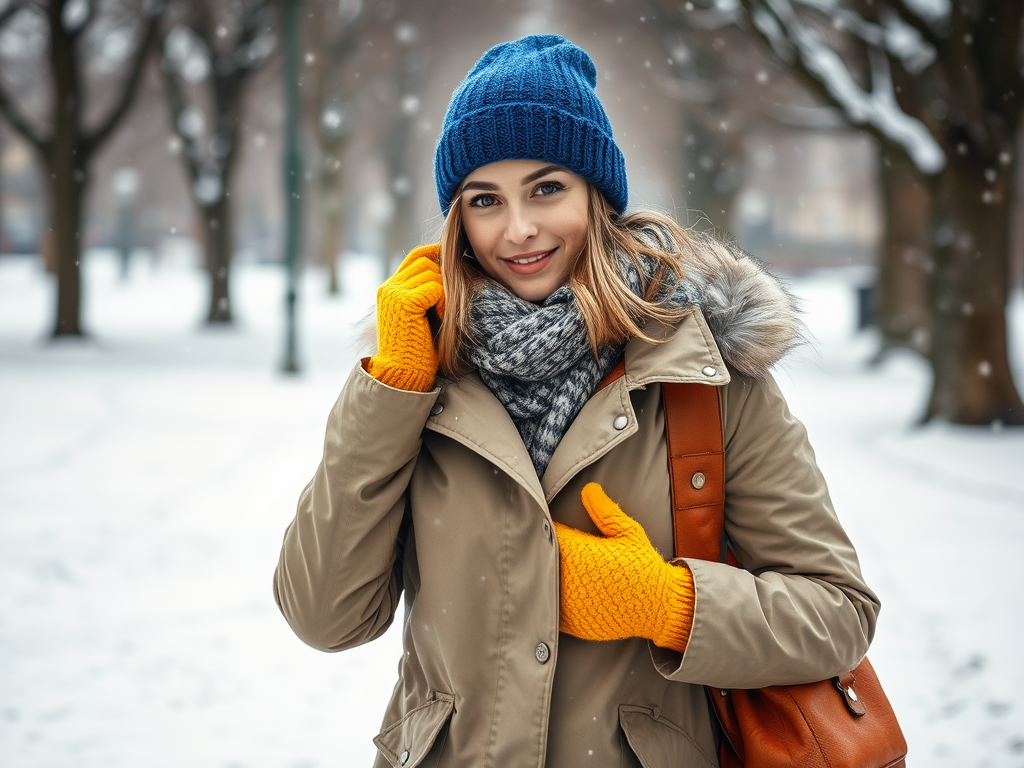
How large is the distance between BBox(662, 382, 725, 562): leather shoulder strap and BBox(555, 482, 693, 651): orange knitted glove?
0.32 ft

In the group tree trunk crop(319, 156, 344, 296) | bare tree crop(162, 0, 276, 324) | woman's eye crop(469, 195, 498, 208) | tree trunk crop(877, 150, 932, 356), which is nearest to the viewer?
woman's eye crop(469, 195, 498, 208)

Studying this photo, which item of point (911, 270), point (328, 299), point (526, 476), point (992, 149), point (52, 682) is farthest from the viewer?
point (328, 299)

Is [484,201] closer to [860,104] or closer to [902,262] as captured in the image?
[860,104]

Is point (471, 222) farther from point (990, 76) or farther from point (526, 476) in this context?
point (990, 76)

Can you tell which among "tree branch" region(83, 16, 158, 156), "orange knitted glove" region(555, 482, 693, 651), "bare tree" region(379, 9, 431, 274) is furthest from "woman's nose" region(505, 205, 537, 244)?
"bare tree" region(379, 9, 431, 274)

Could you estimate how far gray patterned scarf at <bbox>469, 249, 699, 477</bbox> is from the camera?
1828mm

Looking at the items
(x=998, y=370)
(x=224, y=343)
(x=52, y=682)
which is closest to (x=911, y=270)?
(x=998, y=370)

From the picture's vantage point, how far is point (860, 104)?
8.16 meters

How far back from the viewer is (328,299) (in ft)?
84.8

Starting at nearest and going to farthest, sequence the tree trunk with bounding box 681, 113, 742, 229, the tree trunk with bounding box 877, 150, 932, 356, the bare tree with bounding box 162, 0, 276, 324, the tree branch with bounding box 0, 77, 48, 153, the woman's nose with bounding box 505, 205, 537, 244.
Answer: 1. the woman's nose with bounding box 505, 205, 537, 244
2. the tree trunk with bounding box 877, 150, 932, 356
3. the tree branch with bounding box 0, 77, 48, 153
4. the bare tree with bounding box 162, 0, 276, 324
5. the tree trunk with bounding box 681, 113, 742, 229

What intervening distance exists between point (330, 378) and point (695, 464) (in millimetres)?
A: 10660

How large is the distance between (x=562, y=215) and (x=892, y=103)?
763cm

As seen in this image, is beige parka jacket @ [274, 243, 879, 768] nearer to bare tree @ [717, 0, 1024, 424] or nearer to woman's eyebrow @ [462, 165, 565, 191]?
woman's eyebrow @ [462, 165, 565, 191]

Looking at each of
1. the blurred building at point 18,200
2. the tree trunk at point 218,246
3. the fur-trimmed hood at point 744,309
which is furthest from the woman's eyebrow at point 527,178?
the blurred building at point 18,200
